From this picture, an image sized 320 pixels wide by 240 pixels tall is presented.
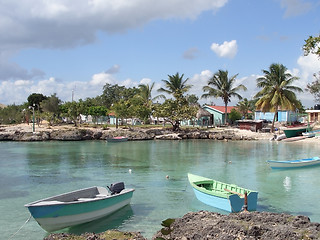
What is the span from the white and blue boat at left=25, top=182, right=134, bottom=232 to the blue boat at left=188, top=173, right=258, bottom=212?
141 inches

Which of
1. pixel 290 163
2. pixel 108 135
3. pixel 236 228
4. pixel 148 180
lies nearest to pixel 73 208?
pixel 236 228

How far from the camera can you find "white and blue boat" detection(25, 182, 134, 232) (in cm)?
1091

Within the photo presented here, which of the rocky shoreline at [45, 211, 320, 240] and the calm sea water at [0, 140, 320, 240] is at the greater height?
the rocky shoreline at [45, 211, 320, 240]

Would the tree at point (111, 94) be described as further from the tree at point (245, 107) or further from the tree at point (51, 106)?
the tree at point (245, 107)

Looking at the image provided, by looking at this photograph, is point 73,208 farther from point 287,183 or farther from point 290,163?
point 290,163

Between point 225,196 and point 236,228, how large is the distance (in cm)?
620

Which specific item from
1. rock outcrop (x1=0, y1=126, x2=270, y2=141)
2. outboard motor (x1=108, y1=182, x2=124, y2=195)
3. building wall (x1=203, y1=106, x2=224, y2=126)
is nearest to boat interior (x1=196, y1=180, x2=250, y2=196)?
outboard motor (x1=108, y1=182, x2=124, y2=195)

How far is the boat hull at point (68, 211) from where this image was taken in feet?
35.6

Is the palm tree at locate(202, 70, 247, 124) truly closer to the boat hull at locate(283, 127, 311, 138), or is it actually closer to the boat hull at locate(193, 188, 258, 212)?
the boat hull at locate(283, 127, 311, 138)

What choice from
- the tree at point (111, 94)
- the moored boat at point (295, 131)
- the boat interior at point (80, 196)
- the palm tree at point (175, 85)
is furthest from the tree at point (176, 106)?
the boat interior at point (80, 196)

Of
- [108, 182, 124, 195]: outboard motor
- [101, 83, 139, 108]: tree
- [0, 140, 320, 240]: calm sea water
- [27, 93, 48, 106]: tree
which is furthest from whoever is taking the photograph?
[101, 83, 139, 108]: tree

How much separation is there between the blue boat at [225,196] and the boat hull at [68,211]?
4077 mm

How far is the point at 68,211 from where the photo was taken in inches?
452

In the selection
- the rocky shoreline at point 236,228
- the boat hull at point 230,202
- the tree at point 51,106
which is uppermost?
the tree at point 51,106
